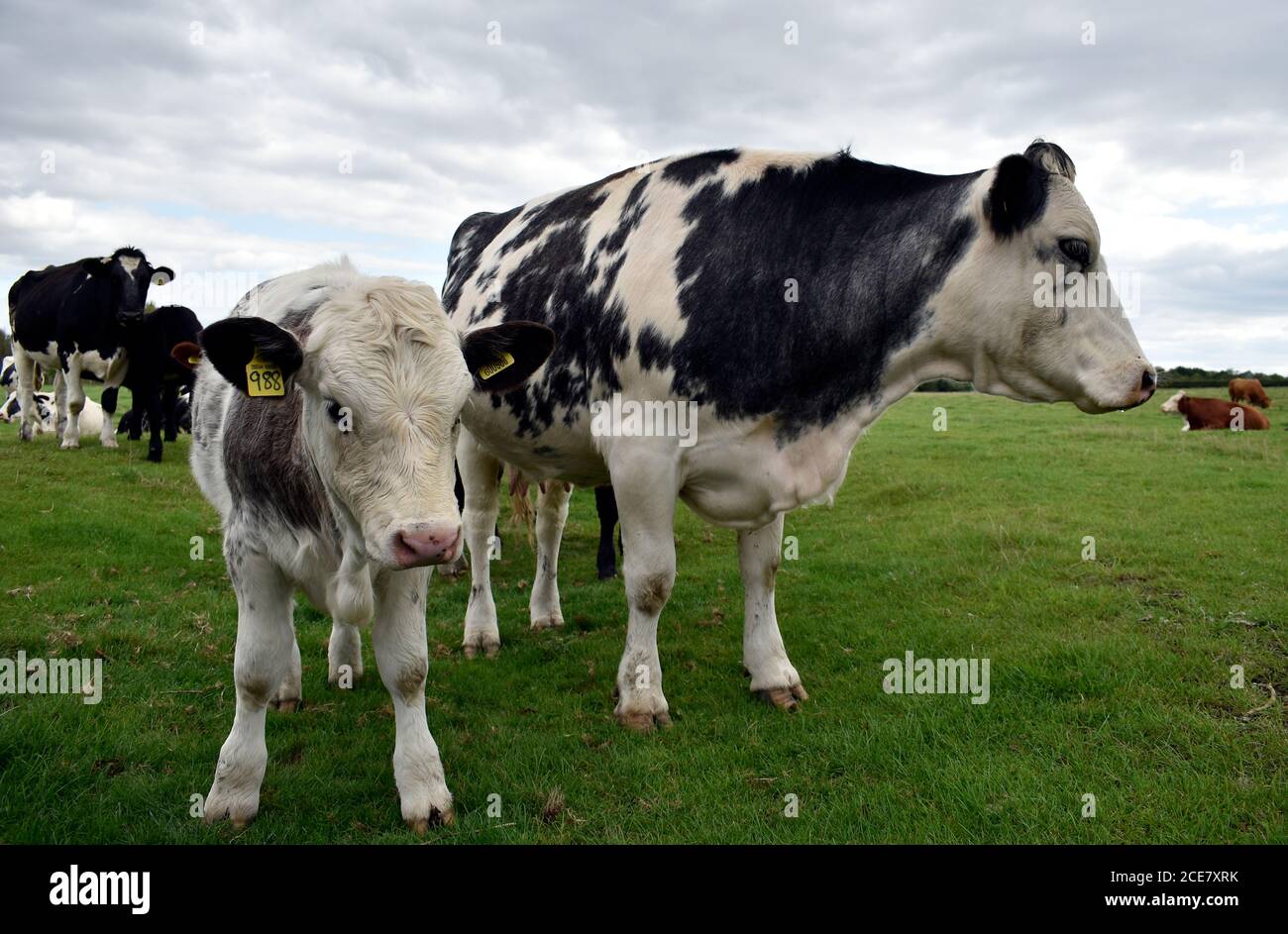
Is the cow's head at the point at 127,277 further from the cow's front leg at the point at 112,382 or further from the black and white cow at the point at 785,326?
the black and white cow at the point at 785,326

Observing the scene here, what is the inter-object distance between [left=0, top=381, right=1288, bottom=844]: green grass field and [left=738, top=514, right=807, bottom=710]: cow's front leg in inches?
6.4

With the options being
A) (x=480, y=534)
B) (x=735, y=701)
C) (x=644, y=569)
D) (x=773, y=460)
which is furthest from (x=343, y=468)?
(x=480, y=534)

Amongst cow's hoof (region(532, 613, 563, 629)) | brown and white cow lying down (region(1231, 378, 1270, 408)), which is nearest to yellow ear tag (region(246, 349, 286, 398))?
cow's hoof (region(532, 613, 563, 629))

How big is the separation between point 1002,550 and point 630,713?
16.8 ft

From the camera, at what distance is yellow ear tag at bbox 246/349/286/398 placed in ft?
11.2

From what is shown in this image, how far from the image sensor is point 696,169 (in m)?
5.32

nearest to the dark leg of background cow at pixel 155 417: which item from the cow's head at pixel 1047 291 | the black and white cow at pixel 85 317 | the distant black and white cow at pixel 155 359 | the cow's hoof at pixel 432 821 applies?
the distant black and white cow at pixel 155 359

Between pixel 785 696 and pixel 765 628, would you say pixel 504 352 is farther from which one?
pixel 785 696

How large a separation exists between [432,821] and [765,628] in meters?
2.39

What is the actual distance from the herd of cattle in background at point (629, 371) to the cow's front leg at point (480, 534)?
0.06 metres

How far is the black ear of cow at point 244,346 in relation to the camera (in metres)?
3.28

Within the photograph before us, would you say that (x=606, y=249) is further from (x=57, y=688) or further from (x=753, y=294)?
(x=57, y=688)

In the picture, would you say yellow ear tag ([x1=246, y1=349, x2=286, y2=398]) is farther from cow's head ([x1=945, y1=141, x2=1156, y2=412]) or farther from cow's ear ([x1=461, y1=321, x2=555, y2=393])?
cow's head ([x1=945, y1=141, x2=1156, y2=412])
